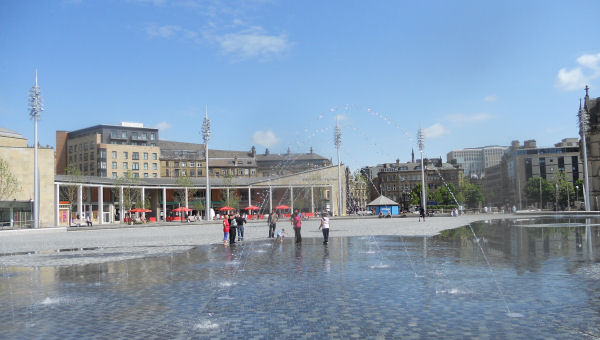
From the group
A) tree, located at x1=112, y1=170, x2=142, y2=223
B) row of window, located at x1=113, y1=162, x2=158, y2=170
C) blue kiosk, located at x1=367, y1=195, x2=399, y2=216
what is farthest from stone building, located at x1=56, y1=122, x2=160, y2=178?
blue kiosk, located at x1=367, y1=195, x2=399, y2=216

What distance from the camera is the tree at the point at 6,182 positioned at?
195ft

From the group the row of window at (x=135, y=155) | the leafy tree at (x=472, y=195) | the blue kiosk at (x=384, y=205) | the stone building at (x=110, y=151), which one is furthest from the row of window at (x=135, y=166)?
the leafy tree at (x=472, y=195)

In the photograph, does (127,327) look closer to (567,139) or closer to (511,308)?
(511,308)

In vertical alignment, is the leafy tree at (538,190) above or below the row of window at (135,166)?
below

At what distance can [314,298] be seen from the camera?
10.6 metres

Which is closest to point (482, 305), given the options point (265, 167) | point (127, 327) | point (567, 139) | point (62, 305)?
point (127, 327)

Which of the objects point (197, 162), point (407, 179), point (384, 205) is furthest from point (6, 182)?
point (407, 179)

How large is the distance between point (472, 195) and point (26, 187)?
113547 mm

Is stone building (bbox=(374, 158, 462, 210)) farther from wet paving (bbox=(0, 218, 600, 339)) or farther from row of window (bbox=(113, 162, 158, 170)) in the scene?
wet paving (bbox=(0, 218, 600, 339))

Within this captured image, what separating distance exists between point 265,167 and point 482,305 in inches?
5580

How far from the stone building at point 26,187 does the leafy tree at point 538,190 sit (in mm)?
114146

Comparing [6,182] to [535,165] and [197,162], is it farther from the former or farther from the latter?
[535,165]

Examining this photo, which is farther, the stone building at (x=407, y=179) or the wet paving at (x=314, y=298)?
the stone building at (x=407, y=179)

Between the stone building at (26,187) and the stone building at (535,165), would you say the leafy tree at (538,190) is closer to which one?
the stone building at (535,165)
